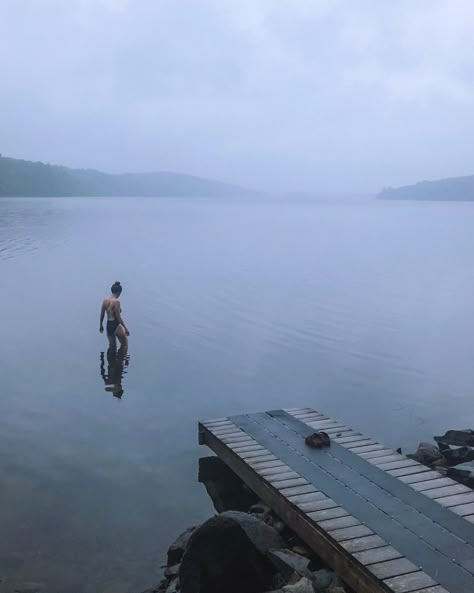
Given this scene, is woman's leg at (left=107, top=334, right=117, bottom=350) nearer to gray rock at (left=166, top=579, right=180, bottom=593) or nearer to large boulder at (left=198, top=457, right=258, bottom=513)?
large boulder at (left=198, top=457, right=258, bottom=513)

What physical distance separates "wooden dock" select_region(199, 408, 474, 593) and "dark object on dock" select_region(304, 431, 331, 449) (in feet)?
0.42

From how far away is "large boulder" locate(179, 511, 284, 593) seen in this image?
28.9ft

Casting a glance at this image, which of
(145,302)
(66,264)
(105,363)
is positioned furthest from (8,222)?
(105,363)

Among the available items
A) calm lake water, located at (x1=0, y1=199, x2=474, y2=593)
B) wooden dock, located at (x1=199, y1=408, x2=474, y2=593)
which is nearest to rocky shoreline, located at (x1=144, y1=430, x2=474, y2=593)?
wooden dock, located at (x1=199, y1=408, x2=474, y2=593)

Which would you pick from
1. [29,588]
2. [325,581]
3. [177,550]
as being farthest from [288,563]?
[29,588]

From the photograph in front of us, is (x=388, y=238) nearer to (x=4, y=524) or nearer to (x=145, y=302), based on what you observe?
(x=145, y=302)

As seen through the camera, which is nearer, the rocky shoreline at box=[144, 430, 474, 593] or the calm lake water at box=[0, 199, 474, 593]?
the rocky shoreline at box=[144, 430, 474, 593]

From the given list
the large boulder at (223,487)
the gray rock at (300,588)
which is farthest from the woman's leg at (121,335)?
the gray rock at (300,588)

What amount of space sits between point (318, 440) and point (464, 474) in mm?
2611

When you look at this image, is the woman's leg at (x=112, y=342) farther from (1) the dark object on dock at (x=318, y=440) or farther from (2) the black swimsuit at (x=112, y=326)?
(1) the dark object on dock at (x=318, y=440)

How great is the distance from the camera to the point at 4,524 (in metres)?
11.9

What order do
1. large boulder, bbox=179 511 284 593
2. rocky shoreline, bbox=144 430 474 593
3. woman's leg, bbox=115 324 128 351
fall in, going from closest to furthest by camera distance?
rocky shoreline, bbox=144 430 474 593
large boulder, bbox=179 511 284 593
woman's leg, bbox=115 324 128 351

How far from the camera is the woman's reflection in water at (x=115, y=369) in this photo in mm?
20547

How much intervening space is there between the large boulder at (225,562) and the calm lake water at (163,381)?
1.92m
